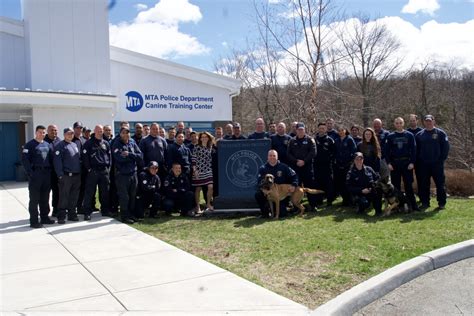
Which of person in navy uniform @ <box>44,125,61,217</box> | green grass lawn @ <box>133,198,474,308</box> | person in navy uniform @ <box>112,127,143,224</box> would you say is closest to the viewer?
green grass lawn @ <box>133,198,474,308</box>

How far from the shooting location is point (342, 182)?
406 inches

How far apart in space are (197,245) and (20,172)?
1440cm

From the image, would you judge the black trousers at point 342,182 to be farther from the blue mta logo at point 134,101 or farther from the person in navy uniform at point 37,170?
the blue mta logo at point 134,101

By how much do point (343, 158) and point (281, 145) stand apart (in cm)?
144

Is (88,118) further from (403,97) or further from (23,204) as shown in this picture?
(403,97)

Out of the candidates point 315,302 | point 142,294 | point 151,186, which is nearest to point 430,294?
point 315,302

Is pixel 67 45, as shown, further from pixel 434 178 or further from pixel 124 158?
pixel 434 178

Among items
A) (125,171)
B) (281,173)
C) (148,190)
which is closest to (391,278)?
(281,173)

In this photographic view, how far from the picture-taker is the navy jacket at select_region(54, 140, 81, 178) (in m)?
8.72

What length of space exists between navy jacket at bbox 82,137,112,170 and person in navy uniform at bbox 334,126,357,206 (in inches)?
202

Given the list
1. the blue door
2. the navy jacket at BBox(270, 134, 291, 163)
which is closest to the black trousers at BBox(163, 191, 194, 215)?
the navy jacket at BBox(270, 134, 291, 163)

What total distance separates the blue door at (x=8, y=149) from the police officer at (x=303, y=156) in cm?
1437

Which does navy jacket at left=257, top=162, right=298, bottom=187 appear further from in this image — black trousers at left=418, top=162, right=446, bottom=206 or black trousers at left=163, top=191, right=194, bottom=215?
black trousers at left=418, top=162, right=446, bottom=206

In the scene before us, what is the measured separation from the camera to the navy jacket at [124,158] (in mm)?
9039
